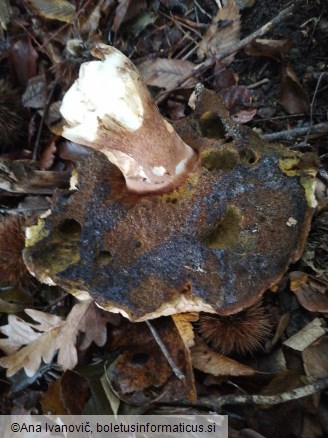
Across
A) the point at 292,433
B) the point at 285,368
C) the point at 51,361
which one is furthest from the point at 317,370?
the point at 51,361

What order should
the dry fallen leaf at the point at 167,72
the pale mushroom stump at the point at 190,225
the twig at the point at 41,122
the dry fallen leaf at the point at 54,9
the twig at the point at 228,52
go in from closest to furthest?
the pale mushroom stump at the point at 190,225, the twig at the point at 228,52, the dry fallen leaf at the point at 167,72, the twig at the point at 41,122, the dry fallen leaf at the point at 54,9

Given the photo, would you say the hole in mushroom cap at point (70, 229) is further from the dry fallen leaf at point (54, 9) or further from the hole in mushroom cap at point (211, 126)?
the dry fallen leaf at point (54, 9)

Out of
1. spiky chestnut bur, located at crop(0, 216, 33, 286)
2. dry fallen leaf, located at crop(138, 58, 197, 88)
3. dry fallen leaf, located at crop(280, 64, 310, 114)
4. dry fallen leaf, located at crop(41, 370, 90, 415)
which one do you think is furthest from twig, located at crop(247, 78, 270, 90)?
dry fallen leaf, located at crop(41, 370, 90, 415)

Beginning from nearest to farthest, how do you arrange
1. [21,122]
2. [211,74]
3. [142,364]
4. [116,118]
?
[116,118]
[142,364]
[211,74]
[21,122]

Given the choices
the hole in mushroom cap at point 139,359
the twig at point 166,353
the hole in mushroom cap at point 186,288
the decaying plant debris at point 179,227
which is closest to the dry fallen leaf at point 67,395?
the decaying plant debris at point 179,227

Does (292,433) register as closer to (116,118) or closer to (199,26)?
(116,118)

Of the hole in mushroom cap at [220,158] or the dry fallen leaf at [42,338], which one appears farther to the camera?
the dry fallen leaf at [42,338]

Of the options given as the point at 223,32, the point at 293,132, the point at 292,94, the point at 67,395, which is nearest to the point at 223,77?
the point at 223,32
